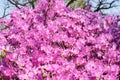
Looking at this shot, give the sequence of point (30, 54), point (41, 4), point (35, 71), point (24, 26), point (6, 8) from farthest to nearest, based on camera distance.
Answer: point (6, 8) → point (41, 4) → point (24, 26) → point (30, 54) → point (35, 71)

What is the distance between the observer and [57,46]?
5.83 metres

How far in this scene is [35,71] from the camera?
204 inches

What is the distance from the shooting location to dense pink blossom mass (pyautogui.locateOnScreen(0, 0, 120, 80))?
5.25 meters

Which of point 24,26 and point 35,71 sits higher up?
point 24,26

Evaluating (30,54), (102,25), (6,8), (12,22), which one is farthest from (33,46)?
(6,8)

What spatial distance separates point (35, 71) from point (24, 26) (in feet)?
3.85

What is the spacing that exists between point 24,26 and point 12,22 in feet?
1.63

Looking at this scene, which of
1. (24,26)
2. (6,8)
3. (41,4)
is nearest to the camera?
(24,26)

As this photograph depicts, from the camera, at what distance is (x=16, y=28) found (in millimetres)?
6227

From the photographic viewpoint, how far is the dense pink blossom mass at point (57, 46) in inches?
207

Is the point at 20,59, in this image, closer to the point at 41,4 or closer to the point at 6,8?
the point at 41,4

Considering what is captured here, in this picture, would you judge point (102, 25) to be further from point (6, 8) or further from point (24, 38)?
point (6, 8)

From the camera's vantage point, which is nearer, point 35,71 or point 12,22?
point 35,71

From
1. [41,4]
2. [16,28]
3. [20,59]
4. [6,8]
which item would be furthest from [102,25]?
[6,8]
